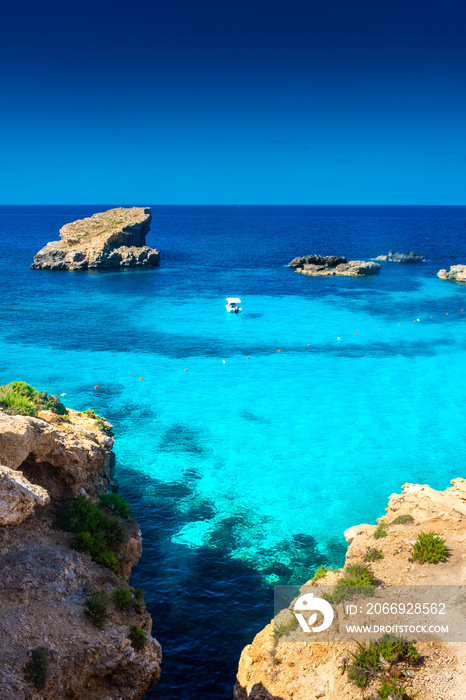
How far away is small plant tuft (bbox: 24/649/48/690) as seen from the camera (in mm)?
11888

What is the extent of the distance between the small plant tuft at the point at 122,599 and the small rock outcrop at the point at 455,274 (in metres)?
82.5

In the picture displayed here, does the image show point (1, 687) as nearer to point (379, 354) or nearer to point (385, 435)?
point (385, 435)

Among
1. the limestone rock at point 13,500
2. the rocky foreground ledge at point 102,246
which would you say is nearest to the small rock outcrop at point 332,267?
the rocky foreground ledge at point 102,246

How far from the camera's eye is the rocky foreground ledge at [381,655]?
42.1 feet

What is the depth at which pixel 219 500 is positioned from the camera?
26.0m

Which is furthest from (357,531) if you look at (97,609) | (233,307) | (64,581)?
(233,307)

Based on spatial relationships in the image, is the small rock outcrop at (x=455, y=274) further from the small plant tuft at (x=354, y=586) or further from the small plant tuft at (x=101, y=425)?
the small plant tuft at (x=354, y=586)

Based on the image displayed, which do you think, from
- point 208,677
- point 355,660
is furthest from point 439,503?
point 208,677

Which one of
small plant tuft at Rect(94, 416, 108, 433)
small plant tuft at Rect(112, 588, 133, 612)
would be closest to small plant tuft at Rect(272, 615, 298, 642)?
small plant tuft at Rect(112, 588, 133, 612)

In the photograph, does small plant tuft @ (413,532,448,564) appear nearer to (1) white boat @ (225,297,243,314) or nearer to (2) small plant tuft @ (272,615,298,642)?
(2) small plant tuft @ (272,615,298,642)

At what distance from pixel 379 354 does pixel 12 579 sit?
133 feet

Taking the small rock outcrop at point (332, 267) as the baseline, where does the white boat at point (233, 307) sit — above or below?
below

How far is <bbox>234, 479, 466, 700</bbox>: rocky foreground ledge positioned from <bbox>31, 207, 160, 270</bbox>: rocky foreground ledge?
263 ft

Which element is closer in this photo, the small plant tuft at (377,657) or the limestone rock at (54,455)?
the small plant tuft at (377,657)
